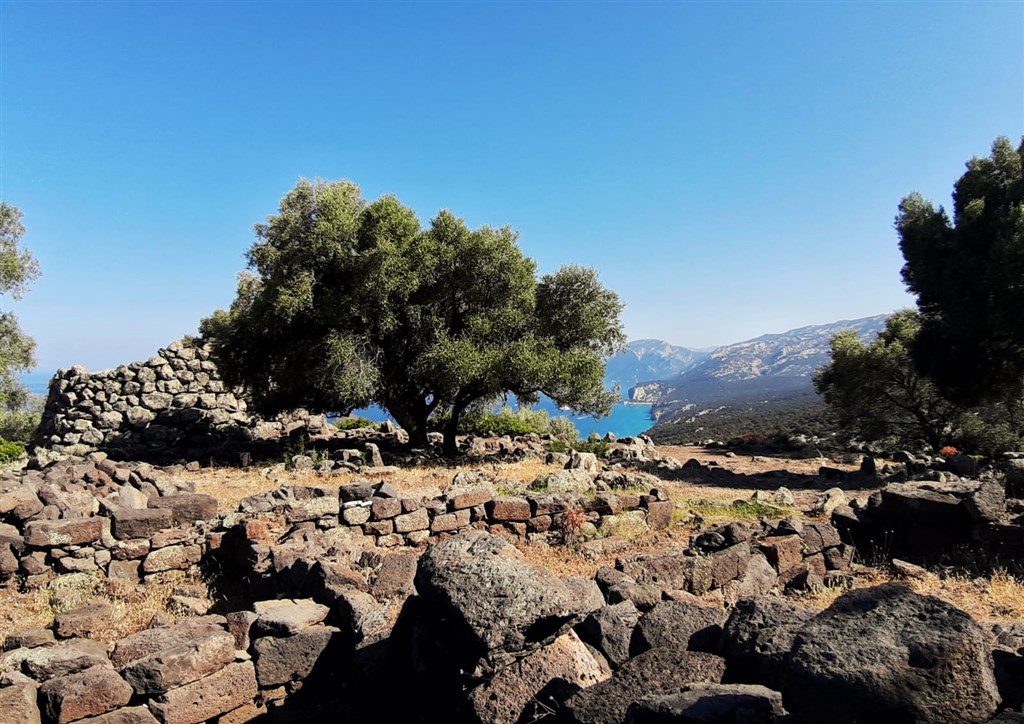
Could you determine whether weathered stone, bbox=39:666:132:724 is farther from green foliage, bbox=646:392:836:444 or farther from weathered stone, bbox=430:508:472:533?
green foliage, bbox=646:392:836:444

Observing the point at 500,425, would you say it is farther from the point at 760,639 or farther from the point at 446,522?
the point at 760,639

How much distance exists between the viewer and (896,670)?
3.24 meters

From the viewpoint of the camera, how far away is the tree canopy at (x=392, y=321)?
20.3 m

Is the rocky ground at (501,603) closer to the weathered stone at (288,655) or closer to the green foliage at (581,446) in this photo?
the weathered stone at (288,655)

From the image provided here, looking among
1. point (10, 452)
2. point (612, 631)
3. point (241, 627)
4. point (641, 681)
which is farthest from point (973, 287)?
point (10, 452)

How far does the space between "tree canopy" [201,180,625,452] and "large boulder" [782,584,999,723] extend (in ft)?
55.0

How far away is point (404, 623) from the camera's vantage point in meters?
5.45

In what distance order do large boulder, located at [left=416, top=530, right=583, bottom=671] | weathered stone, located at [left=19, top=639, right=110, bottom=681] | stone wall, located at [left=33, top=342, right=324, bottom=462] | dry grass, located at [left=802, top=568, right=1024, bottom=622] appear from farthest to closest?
stone wall, located at [left=33, top=342, right=324, bottom=462], dry grass, located at [left=802, top=568, right=1024, bottom=622], weathered stone, located at [left=19, top=639, right=110, bottom=681], large boulder, located at [left=416, top=530, right=583, bottom=671]

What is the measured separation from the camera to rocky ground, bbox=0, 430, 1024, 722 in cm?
354

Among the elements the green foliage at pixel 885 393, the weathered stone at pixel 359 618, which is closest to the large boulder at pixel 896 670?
the weathered stone at pixel 359 618

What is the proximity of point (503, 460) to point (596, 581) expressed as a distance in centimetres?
1540

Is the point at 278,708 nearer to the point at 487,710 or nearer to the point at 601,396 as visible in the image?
the point at 487,710

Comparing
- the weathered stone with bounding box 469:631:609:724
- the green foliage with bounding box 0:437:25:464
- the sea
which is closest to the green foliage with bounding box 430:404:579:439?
the sea

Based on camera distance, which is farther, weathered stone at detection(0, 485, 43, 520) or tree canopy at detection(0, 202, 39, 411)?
tree canopy at detection(0, 202, 39, 411)
